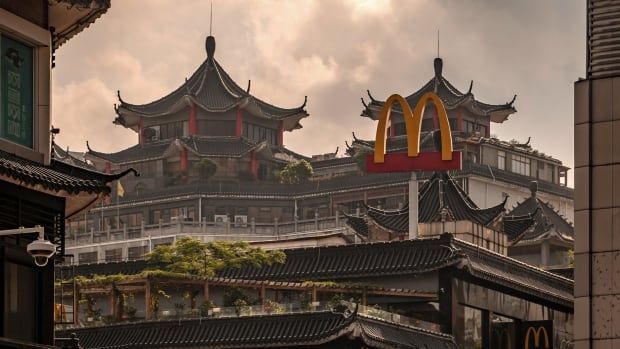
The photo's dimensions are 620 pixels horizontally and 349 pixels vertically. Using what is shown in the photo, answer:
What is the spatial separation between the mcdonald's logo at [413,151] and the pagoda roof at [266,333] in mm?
14049

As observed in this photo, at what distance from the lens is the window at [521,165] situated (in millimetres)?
144000

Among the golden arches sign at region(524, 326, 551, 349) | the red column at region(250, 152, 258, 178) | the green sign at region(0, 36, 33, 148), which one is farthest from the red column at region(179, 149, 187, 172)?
the green sign at region(0, 36, 33, 148)

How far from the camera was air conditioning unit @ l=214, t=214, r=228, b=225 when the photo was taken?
13412cm

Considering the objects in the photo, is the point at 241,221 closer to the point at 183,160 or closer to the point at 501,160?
the point at 183,160

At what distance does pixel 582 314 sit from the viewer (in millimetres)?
39031

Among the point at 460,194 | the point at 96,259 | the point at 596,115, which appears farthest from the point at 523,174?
the point at 596,115

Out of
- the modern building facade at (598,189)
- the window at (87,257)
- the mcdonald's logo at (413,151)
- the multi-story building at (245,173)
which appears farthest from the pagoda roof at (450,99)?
the modern building facade at (598,189)

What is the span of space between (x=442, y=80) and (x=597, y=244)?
107m

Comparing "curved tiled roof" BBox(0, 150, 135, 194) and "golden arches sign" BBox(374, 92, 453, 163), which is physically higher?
"golden arches sign" BBox(374, 92, 453, 163)

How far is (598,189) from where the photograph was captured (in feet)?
130

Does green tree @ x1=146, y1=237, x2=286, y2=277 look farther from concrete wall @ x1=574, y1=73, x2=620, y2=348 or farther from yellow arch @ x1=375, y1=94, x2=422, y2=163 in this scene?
concrete wall @ x1=574, y1=73, x2=620, y2=348

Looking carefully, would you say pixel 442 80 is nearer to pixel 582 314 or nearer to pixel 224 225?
pixel 224 225

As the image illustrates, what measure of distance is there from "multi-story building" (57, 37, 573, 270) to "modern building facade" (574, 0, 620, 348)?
303ft

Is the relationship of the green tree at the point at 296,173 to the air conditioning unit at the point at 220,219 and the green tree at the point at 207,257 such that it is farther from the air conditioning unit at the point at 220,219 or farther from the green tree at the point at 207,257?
the green tree at the point at 207,257
